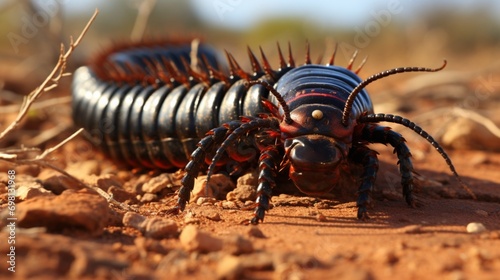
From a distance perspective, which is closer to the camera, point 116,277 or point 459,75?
point 116,277

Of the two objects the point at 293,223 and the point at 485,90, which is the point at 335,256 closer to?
the point at 293,223

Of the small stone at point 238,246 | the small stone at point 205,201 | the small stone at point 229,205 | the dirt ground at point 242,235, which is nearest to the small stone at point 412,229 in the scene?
the dirt ground at point 242,235

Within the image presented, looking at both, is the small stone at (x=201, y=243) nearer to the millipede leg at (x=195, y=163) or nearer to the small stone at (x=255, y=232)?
the small stone at (x=255, y=232)

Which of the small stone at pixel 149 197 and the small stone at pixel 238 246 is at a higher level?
the small stone at pixel 149 197

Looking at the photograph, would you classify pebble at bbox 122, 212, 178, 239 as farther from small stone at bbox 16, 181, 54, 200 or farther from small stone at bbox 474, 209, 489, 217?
Answer: small stone at bbox 474, 209, 489, 217

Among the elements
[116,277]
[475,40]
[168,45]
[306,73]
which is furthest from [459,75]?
[475,40]
